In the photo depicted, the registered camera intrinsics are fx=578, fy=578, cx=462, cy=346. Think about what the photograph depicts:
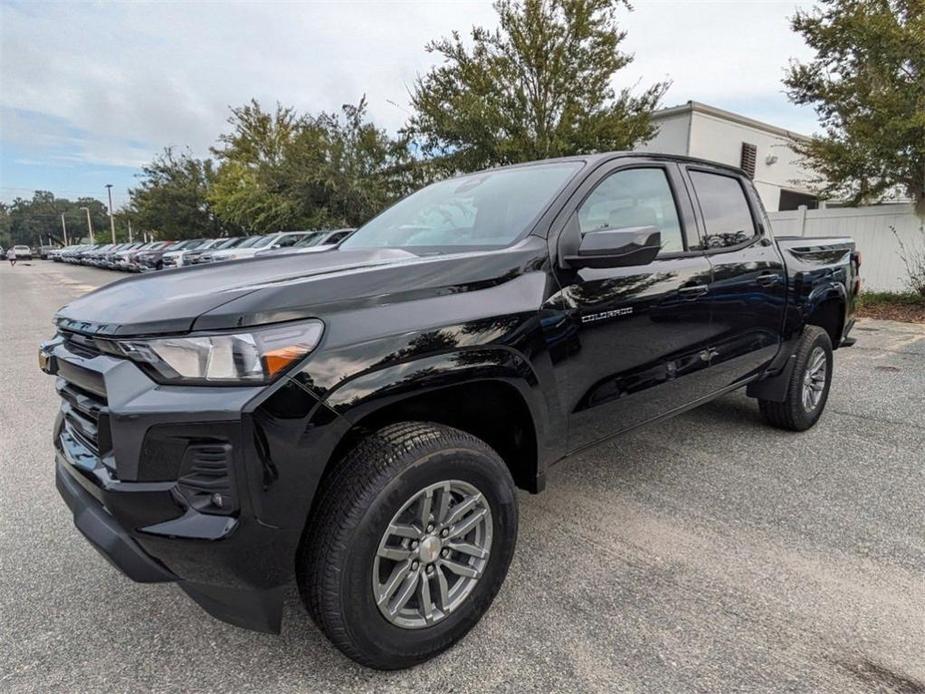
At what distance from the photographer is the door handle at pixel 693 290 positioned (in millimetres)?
2986

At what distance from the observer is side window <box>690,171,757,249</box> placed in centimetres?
338

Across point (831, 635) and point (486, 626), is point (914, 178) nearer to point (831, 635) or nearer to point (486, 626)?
point (831, 635)

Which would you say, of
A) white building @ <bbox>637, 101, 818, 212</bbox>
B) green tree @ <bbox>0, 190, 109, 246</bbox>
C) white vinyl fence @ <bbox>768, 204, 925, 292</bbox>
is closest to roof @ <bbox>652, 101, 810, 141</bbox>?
white building @ <bbox>637, 101, 818, 212</bbox>

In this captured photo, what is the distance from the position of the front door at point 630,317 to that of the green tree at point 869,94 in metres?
8.50

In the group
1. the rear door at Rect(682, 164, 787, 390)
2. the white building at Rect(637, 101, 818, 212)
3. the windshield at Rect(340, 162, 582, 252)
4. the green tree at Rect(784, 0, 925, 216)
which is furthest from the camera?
the white building at Rect(637, 101, 818, 212)

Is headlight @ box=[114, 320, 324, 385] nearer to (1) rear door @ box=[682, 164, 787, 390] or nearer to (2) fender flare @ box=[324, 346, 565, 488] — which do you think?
(2) fender flare @ box=[324, 346, 565, 488]

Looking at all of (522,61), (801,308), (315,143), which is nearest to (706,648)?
(801,308)

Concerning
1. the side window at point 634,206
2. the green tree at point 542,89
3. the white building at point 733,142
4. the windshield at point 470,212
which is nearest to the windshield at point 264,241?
the green tree at point 542,89

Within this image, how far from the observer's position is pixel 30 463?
391 cm

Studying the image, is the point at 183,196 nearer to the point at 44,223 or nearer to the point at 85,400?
the point at 85,400

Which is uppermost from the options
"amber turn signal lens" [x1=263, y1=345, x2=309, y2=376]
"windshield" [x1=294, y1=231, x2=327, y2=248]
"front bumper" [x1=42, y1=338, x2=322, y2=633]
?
"windshield" [x1=294, y1=231, x2=327, y2=248]

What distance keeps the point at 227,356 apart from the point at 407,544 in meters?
0.87

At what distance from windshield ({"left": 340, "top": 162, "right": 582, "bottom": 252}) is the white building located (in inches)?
527

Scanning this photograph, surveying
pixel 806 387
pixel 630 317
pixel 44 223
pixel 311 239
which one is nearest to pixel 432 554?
pixel 630 317
